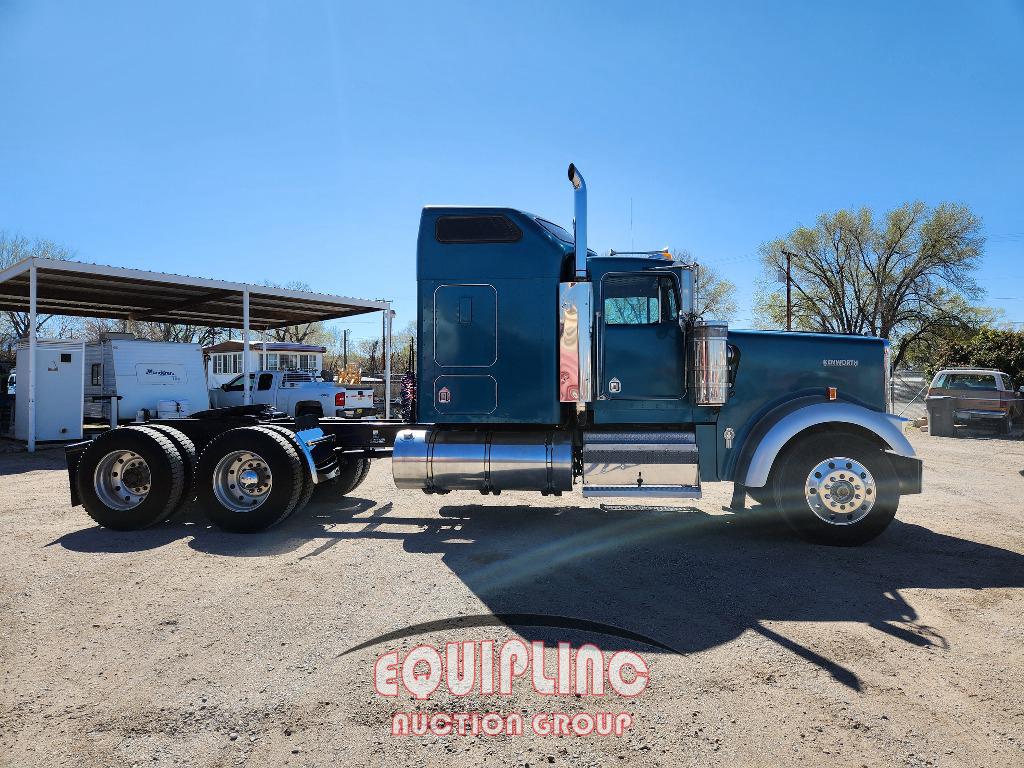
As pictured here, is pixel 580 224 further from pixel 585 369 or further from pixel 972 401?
pixel 972 401

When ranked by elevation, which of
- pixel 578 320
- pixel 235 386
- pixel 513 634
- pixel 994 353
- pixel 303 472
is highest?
pixel 994 353

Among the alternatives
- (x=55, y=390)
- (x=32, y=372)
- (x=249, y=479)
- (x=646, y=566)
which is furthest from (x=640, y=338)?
(x=55, y=390)

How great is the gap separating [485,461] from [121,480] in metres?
4.14

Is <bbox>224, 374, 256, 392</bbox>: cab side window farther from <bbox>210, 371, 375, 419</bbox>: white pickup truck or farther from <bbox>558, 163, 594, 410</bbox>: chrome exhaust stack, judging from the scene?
<bbox>558, 163, 594, 410</bbox>: chrome exhaust stack

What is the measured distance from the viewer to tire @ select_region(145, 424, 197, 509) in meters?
6.27

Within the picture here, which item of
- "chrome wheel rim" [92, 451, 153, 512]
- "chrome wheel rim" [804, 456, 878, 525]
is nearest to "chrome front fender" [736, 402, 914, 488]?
"chrome wheel rim" [804, 456, 878, 525]

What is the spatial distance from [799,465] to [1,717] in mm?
6001

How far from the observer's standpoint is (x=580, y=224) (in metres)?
5.66

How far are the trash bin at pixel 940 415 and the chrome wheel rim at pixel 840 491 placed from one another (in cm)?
1446

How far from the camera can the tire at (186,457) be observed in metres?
6.27

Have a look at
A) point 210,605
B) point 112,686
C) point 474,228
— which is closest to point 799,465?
point 474,228

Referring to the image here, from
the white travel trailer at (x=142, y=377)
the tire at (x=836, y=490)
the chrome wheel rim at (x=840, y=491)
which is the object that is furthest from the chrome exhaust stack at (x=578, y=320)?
the white travel trailer at (x=142, y=377)

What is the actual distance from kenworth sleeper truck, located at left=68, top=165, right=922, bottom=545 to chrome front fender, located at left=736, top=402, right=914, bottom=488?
0.09 ft

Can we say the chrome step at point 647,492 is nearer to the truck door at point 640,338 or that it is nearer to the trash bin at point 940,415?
the truck door at point 640,338
